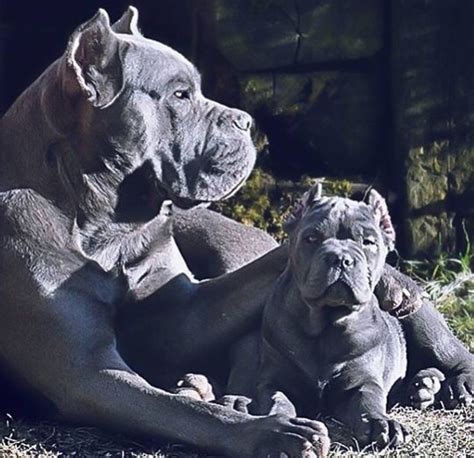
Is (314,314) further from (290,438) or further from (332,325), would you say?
(290,438)

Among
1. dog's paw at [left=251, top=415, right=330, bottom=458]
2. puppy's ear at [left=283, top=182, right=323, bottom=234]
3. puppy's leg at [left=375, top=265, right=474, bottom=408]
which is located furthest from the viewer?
puppy's leg at [left=375, top=265, right=474, bottom=408]

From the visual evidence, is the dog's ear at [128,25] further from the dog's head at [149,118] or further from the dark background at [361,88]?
the dark background at [361,88]

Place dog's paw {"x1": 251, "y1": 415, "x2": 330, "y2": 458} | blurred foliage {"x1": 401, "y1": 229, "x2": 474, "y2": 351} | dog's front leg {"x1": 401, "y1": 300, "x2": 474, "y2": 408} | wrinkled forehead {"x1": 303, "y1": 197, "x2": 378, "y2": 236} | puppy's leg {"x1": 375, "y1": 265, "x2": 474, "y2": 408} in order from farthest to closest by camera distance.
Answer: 1. blurred foliage {"x1": 401, "y1": 229, "x2": 474, "y2": 351}
2. dog's front leg {"x1": 401, "y1": 300, "x2": 474, "y2": 408}
3. puppy's leg {"x1": 375, "y1": 265, "x2": 474, "y2": 408}
4. wrinkled forehead {"x1": 303, "y1": 197, "x2": 378, "y2": 236}
5. dog's paw {"x1": 251, "y1": 415, "x2": 330, "y2": 458}

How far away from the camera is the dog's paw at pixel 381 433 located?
200 inches

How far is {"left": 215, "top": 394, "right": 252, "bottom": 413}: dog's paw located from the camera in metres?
5.29

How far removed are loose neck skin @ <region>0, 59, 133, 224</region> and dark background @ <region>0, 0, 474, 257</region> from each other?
1.69m

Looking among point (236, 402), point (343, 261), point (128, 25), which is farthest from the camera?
point (128, 25)

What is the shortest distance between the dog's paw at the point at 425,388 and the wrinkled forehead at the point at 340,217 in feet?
2.17

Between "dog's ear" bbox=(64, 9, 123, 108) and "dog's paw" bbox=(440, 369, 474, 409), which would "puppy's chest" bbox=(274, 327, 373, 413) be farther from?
"dog's ear" bbox=(64, 9, 123, 108)

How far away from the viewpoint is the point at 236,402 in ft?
17.5

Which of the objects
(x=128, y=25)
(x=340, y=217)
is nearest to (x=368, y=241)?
(x=340, y=217)

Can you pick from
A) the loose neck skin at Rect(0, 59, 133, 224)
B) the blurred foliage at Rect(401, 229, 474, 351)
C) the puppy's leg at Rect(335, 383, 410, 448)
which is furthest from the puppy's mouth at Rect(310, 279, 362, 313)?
the blurred foliage at Rect(401, 229, 474, 351)

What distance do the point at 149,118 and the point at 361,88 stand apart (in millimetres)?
1893

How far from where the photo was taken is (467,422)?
5.48m
